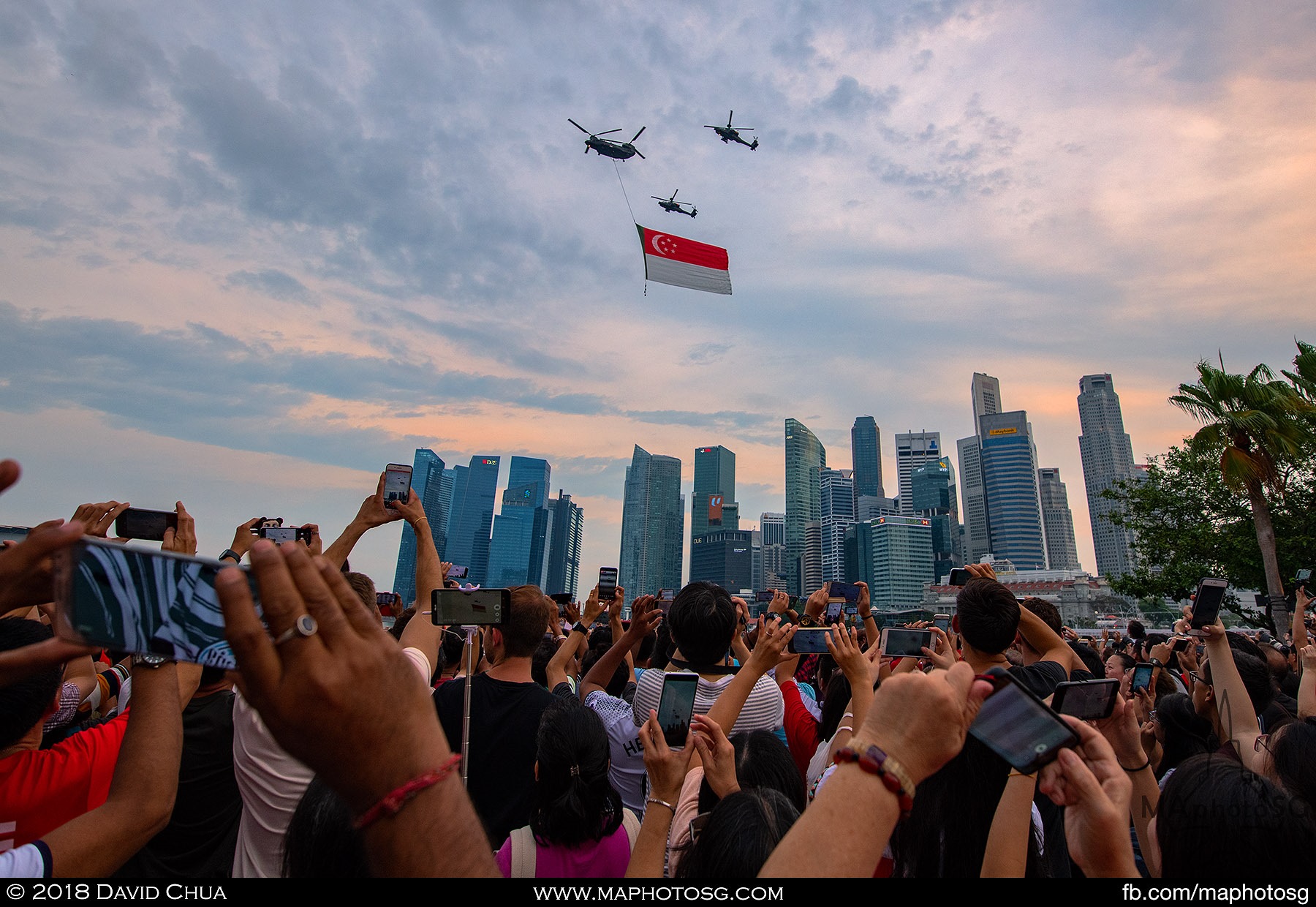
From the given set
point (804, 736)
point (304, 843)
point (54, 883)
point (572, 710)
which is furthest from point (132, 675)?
point (804, 736)

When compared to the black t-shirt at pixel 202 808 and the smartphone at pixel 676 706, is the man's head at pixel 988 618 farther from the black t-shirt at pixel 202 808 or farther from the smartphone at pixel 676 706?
the black t-shirt at pixel 202 808

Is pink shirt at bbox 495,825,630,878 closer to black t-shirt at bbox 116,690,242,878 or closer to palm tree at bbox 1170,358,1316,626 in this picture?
black t-shirt at bbox 116,690,242,878

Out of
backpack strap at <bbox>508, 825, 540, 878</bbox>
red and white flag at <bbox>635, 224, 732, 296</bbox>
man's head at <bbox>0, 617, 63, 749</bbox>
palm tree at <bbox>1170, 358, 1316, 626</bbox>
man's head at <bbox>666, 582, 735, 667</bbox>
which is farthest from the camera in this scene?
red and white flag at <bbox>635, 224, 732, 296</bbox>

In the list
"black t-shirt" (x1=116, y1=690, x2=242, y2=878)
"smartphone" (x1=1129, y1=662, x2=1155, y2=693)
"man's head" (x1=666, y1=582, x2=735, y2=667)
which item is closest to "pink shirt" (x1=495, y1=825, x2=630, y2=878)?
"man's head" (x1=666, y1=582, x2=735, y2=667)

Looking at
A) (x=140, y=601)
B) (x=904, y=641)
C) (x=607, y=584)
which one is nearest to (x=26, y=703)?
(x=140, y=601)

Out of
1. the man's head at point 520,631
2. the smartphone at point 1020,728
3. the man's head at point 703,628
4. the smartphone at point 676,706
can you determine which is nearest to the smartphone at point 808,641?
the man's head at point 703,628
